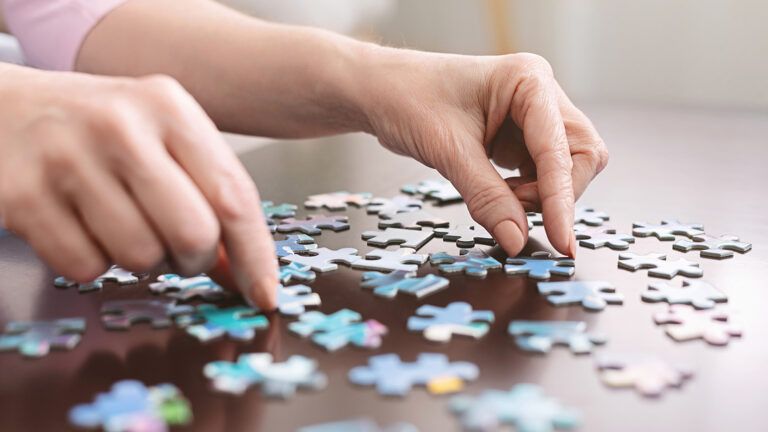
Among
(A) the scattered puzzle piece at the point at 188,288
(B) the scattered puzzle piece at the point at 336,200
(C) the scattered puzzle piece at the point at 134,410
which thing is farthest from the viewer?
(B) the scattered puzzle piece at the point at 336,200

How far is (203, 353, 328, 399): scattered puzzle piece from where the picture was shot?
30.2 inches

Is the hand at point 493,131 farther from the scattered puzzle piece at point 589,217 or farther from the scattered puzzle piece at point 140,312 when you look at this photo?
the scattered puzzle piece at point 140,312

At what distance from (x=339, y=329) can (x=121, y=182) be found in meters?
0.27

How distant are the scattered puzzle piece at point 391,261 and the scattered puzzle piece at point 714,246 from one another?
0.39 metres

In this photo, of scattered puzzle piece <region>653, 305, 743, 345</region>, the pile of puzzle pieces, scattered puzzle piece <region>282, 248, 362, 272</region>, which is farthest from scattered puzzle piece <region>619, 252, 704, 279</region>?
scattered puzzle piece <region>282, 248, 362, 272</region>

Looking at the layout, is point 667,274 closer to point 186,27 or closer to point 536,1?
point 186,27

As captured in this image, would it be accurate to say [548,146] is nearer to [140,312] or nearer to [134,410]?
[140,312]

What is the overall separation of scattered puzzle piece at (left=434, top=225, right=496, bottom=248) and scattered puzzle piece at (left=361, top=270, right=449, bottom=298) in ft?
0.62

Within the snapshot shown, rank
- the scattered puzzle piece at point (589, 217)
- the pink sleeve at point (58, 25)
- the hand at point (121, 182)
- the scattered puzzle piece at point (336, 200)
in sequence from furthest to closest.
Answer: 1. the pink sleeve at point (58, 25)
2. the scattered puzzle piece at point (336, 200)
3. the scattered puzzle piece at point (589, 217)
4. the hand at point (121, 182)

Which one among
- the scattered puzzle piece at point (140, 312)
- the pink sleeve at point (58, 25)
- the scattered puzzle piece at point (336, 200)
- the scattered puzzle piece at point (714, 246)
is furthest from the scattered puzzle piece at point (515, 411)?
the pink sleeve at point (58, 25)

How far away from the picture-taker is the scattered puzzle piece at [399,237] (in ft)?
4.12

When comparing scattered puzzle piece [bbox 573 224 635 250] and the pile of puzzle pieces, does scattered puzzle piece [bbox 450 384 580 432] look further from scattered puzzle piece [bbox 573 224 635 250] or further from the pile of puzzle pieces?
scattered puzzle piece [bbox 573 224 635 250]

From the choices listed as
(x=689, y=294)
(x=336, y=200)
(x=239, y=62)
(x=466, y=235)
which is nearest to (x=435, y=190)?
(x=336, y=200)

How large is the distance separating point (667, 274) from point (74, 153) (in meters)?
0.73
